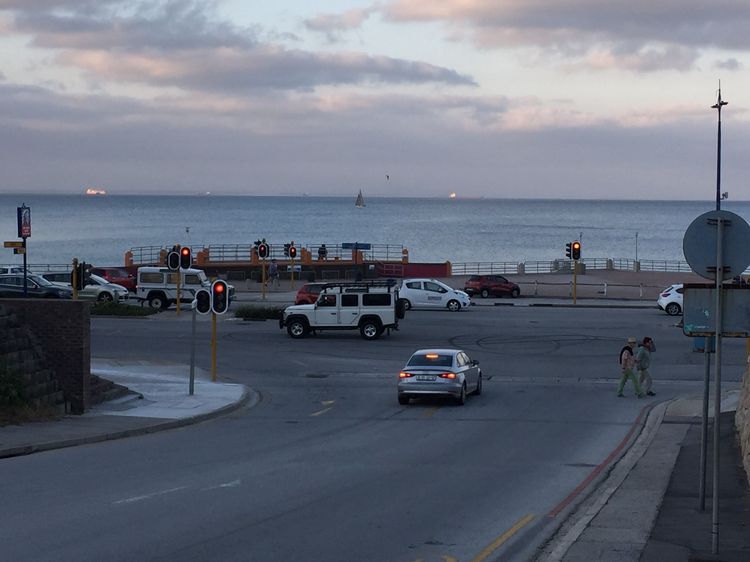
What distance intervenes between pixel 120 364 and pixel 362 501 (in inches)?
740

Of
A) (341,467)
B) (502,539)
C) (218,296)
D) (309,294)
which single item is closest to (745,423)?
(502,539)

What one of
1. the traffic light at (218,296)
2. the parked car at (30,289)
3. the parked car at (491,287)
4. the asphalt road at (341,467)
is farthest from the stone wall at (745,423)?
the parked car at (491,287)

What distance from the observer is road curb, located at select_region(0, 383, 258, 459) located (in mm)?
17688

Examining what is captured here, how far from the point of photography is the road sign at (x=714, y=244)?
33.2 feet

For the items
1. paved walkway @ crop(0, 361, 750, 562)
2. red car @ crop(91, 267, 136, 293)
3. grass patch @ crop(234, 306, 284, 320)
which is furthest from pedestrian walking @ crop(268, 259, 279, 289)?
paved walkway @ crop(0, 361, 750, 562)

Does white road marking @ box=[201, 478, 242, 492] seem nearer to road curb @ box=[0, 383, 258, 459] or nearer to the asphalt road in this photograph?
the asphalt road

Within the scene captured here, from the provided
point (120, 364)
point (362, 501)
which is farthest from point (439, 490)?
point (120, 364)

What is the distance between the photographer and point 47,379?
861 inches

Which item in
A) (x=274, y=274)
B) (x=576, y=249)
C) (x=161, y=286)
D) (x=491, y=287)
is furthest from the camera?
(x=274, y=274)

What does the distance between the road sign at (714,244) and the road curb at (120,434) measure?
1206 cm

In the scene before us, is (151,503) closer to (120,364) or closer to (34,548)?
(34,548)

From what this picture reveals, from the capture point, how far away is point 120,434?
20000 millimetres

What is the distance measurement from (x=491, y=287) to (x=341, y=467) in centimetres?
4020

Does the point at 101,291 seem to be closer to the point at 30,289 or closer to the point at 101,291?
the point at 101,291
